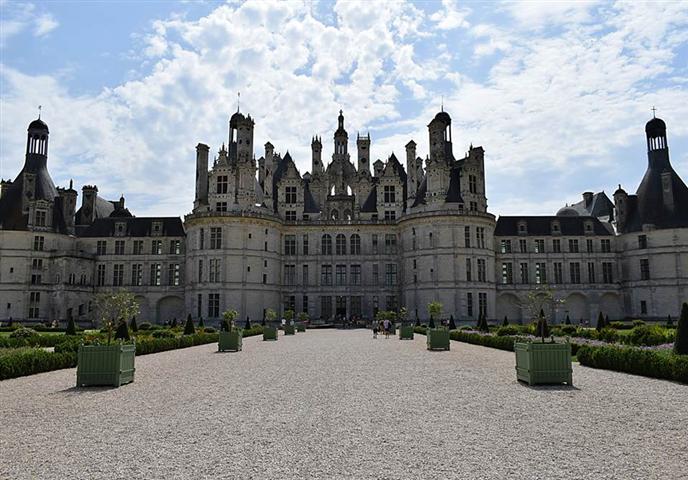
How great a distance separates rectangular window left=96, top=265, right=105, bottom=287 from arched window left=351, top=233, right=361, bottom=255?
1095 inches

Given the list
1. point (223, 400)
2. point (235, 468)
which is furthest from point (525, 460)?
point (223, 400)

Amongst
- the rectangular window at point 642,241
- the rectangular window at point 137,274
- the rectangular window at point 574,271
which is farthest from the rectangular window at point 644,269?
the rectangular window at point 137,274

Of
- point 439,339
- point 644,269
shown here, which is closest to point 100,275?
point 439,339

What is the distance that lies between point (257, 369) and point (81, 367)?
19.7 feet

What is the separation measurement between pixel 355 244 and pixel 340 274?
12.4 feet

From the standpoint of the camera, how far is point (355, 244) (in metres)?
64.6

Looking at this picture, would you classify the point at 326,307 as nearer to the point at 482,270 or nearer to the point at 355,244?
the point at 355,244

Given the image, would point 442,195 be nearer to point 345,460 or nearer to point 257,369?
point 257,369

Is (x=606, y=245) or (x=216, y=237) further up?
(x=216, y=237)

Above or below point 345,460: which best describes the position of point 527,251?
above

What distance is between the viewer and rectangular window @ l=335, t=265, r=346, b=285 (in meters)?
63.9

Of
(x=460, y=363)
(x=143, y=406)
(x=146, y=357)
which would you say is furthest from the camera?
(x=146, y=357)

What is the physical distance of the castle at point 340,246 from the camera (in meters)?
57.8

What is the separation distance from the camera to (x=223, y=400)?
1288cm
